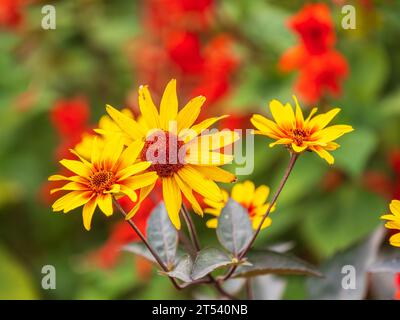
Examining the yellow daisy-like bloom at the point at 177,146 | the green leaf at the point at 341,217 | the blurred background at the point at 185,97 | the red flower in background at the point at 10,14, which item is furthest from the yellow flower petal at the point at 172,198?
the red flower in background at the point at 10,14

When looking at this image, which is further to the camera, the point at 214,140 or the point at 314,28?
the point at 314,28

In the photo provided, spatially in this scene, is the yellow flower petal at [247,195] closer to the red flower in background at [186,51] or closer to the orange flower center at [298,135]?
the orange flower center at [298,135]

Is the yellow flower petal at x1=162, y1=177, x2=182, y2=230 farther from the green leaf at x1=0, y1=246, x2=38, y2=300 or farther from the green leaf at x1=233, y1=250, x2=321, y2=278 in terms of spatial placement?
the green leaf at x1=0, y1=246, x2=38, y2=300

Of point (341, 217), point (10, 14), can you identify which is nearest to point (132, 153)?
point (341, 217)

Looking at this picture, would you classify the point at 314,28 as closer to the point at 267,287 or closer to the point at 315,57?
the point at 315,57

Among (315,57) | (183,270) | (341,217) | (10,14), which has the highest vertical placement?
(10,14)

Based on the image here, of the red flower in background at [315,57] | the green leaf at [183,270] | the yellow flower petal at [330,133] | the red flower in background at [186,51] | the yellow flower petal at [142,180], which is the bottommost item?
the green leaf at [183,270]

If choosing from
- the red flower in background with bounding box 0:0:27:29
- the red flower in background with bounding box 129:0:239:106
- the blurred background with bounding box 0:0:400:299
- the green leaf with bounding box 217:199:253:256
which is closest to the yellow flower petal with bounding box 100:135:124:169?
the green leaf with bounding box 217:199:253:256
